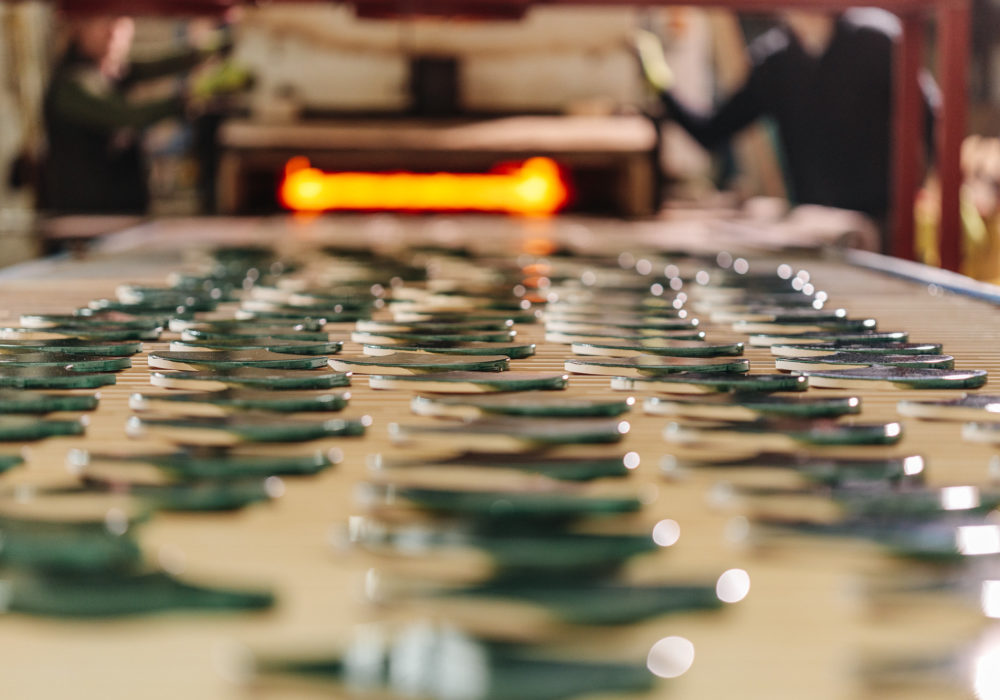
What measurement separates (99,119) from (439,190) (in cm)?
150

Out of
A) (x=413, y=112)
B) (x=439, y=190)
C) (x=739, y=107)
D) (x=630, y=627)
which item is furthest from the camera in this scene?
(x=739, y=107)

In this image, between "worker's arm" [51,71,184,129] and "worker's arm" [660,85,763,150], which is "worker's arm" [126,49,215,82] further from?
"worker's arm" [660,85,763,150]

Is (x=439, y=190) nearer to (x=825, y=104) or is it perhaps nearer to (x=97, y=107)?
(x=97, y=107)

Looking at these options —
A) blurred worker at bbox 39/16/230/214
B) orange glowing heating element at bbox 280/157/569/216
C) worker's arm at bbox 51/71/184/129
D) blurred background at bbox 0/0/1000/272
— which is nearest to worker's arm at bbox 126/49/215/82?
blurred worker at bbox 39/16/230/214

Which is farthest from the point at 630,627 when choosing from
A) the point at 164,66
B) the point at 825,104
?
the point at 164,66

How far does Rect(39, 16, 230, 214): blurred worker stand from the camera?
455cm

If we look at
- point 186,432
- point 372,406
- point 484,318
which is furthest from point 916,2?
point 186,432

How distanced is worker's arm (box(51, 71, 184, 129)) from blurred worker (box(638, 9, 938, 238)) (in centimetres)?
207

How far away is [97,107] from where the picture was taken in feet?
14.9

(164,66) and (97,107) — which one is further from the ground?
(164,66)

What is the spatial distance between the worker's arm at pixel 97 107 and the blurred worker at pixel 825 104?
2.07 m

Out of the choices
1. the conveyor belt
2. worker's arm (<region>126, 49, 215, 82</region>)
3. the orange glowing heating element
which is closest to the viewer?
the conveyor belt

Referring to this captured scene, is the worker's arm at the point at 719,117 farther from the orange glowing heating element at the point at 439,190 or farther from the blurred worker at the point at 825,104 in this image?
the orange glowing heating element at the point at 439,190

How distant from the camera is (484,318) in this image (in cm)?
140
